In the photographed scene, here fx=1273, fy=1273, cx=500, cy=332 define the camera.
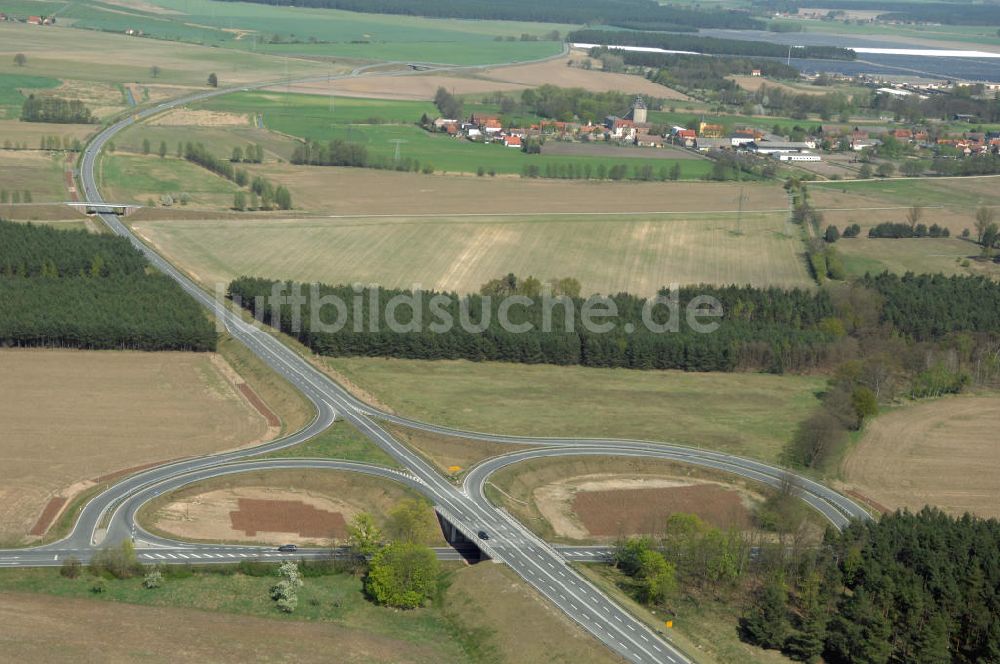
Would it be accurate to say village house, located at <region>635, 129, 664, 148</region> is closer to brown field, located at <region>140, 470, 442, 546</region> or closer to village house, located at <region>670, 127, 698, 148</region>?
village house, located at <region>670, 127, 698, 148</region>

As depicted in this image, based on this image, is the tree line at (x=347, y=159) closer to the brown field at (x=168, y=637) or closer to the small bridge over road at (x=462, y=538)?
the small bridge over road at (x=462, y=538)

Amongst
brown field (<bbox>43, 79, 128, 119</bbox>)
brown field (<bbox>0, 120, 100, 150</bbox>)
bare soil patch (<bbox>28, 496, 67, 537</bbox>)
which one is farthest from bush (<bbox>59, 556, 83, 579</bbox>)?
brown field (<bbox>43, 79, 128, 119</bbox>)

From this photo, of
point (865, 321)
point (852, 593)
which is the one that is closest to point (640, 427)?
point (852, 593)

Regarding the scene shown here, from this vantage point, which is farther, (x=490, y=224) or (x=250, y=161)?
(x=250, y=161)

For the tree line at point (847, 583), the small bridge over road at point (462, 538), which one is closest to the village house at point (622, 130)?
the tree line at point (847, 583)

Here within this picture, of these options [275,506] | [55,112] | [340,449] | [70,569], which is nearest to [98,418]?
[340,449]

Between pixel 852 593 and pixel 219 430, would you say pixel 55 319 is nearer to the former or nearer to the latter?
pixel 219 430
